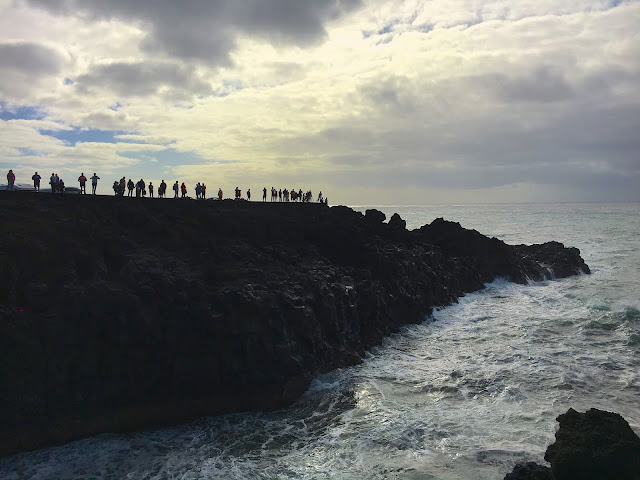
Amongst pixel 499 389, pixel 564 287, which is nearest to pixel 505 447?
pixel 499 389

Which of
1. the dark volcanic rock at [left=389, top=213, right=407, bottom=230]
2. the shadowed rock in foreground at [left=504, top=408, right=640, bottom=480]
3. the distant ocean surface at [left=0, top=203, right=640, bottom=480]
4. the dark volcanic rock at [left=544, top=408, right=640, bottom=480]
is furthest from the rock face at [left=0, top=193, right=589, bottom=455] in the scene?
the dark volcanic rock at [left=389, top=213, right=407, bottom=230]

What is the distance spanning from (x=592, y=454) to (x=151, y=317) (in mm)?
15652

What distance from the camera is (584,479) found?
1239cm

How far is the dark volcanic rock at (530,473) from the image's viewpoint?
38.2 ft

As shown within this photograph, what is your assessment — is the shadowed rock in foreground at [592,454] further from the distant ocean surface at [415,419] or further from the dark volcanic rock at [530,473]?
the distant ocean surface at [415,419]

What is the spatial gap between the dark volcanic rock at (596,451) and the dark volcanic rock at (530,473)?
1068 millimetres

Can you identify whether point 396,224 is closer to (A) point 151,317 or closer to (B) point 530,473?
(A) point 151,317

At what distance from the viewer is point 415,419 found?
17.3 m

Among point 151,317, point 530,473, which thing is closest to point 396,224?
point 151,317

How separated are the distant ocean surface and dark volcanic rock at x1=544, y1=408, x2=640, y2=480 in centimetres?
179

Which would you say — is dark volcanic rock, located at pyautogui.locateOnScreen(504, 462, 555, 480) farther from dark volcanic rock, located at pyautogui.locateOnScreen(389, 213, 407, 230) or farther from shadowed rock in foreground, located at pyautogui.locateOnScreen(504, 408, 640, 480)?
dark volcanic rock, located at pyautogui.locateOnScreen(389, 213, 407, 230)

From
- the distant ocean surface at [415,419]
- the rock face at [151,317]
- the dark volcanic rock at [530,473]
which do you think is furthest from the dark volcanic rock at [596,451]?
the rock face at [151,317]

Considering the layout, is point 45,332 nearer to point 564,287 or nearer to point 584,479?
point 584,479

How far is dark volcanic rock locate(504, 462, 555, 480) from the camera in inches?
458
